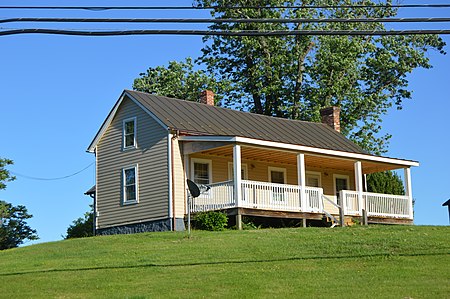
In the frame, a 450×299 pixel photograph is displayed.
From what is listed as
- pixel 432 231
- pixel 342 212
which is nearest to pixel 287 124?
pixel 342 212

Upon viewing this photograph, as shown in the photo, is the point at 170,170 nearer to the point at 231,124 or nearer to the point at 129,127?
the point at 129,127

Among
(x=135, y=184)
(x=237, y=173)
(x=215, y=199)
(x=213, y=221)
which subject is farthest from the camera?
(x=135, y=184)

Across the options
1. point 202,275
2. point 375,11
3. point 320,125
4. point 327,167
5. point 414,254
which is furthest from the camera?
point 375,11

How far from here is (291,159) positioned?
3409 cm

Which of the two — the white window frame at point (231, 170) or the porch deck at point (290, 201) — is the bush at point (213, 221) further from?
the white window frame at point (231, 170)

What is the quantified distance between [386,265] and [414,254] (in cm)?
164

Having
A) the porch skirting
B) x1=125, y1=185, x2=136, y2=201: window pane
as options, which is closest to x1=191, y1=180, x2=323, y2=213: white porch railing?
the porch skirting

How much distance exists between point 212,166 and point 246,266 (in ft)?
41.5

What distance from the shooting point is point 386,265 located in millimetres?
19062

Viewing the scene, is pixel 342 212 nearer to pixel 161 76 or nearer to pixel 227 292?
pixel 227 292

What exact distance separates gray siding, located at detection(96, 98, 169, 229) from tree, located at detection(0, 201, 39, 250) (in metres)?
11.1

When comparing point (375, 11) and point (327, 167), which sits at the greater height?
point (375, 11)

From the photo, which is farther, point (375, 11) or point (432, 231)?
point (375, 11)

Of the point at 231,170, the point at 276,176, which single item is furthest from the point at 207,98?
the point at 231,170
